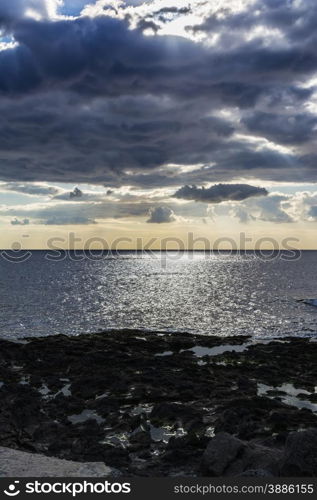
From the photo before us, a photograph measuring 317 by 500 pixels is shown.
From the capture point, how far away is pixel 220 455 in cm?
1602

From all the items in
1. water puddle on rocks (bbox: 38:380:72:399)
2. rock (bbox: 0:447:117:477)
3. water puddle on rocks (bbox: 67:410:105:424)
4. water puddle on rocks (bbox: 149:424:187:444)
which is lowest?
water puddle on rocks (bbox: 38:380:72:399)

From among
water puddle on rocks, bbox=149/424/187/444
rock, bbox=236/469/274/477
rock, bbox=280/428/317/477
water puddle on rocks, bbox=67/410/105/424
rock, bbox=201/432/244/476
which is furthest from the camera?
water puddle on rocks, bbox=67/410/105/424

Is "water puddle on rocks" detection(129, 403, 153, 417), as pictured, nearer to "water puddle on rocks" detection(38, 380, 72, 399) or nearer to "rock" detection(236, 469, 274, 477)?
"water puddle on rocks" detection(38, 380, 72, 399)

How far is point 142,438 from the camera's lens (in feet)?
63.7

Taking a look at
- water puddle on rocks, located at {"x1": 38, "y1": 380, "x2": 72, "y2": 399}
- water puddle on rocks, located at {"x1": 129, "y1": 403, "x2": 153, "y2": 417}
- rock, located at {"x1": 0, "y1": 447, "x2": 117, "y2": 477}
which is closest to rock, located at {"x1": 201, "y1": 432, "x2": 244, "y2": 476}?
rock, located at {"x1": 0, "y1": 447, "x2": 117, "y2": 477}

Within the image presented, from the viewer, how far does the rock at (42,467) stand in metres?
14.6

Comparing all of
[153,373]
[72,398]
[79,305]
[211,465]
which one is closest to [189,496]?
[211,465]

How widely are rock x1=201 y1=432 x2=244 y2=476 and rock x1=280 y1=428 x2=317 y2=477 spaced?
1824 millimetres

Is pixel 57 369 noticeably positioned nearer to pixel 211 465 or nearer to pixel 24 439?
pixel 24 439

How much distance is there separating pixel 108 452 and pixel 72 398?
7549mm

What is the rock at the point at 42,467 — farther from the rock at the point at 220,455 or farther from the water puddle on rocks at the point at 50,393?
the water puddle on rocks at the point at 50,393

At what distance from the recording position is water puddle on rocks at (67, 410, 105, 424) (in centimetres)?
2209

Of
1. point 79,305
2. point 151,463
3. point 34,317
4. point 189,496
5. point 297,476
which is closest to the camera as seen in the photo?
point 189,496

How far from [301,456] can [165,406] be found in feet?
30.5
